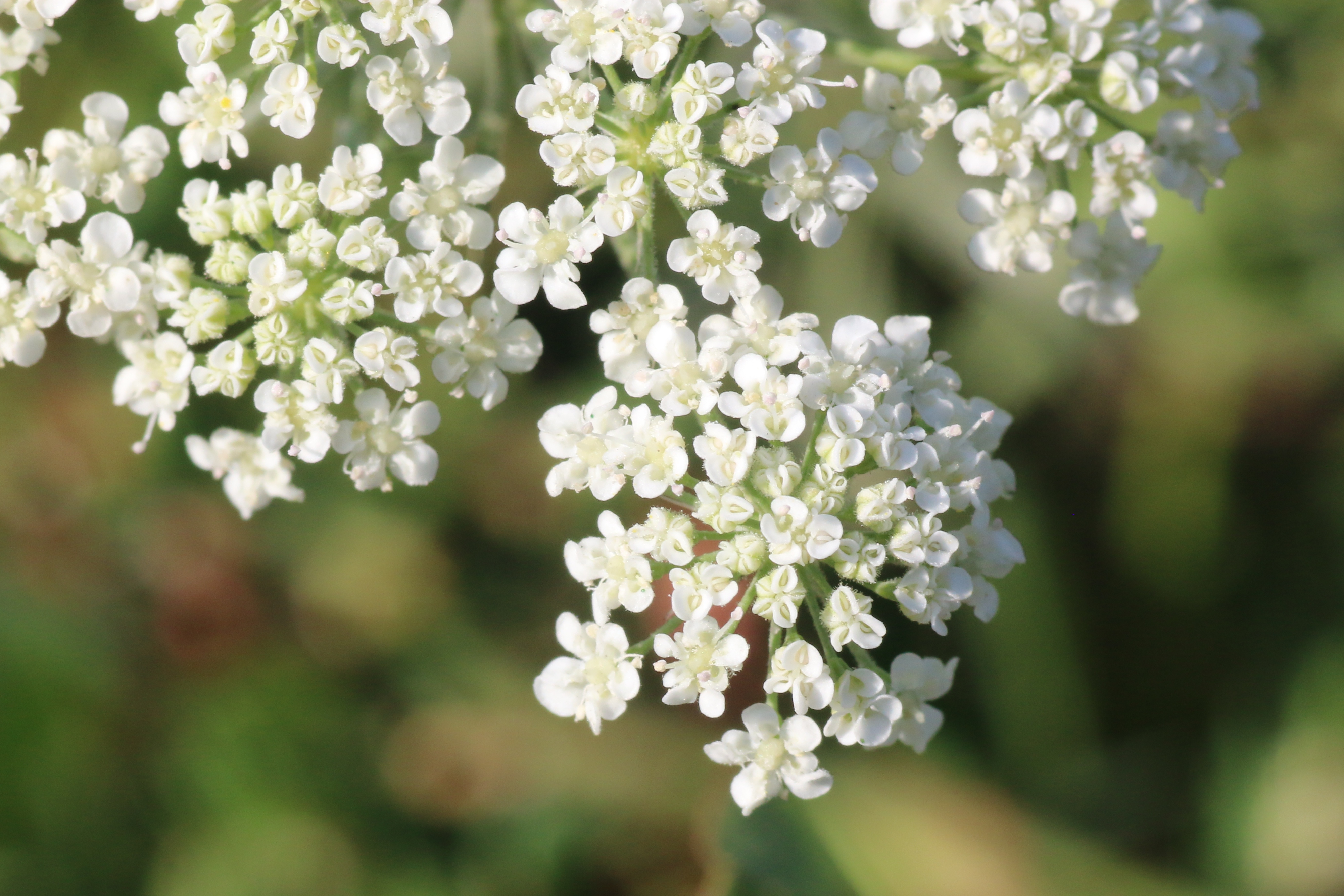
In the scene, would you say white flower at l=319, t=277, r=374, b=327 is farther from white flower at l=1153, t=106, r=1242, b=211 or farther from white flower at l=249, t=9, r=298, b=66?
white flower at l=1153, t=106, r=1242, b=211

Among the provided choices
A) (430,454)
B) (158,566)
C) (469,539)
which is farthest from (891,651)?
(158,566)

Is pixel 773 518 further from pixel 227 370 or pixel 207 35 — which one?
pixel 207 35

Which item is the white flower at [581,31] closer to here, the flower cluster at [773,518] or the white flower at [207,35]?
the flower cluster at [773,518]

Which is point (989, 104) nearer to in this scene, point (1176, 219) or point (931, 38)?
point (931, 38)

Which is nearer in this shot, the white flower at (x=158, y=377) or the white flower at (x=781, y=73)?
the white flower at (x=781, y=73)

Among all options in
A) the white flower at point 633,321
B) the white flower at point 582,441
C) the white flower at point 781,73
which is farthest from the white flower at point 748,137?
the white flower at point 582,441

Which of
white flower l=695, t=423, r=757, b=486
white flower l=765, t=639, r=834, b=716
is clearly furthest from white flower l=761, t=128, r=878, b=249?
white flower l=765, t=639, r=834, b=716

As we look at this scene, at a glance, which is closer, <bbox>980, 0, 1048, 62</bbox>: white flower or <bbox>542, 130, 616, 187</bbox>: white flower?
<bbox>542, 130, 616, 187</bbox>: white flower
